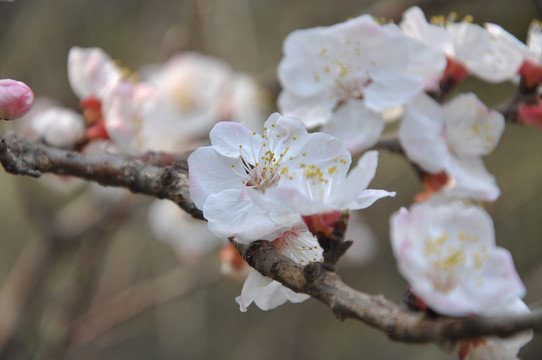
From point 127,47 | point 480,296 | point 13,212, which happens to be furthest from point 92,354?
point 480,296

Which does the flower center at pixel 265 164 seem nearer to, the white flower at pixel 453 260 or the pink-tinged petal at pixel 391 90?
the white flower at pixel 453 260

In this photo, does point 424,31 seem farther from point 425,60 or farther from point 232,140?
point 232,140

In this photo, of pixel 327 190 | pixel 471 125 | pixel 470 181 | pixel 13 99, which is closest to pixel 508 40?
pixel 471 125

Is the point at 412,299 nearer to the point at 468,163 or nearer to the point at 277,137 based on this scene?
the point at 277,137

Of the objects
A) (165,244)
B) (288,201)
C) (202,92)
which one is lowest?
(165,244)

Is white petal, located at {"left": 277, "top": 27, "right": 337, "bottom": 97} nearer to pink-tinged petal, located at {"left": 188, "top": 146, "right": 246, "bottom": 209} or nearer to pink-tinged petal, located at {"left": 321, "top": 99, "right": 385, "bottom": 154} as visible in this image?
pink-tinged petal, located at {"left": 321, "top": 99, "right": 385, "bottom": 154}

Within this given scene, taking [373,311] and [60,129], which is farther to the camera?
[60,129]
